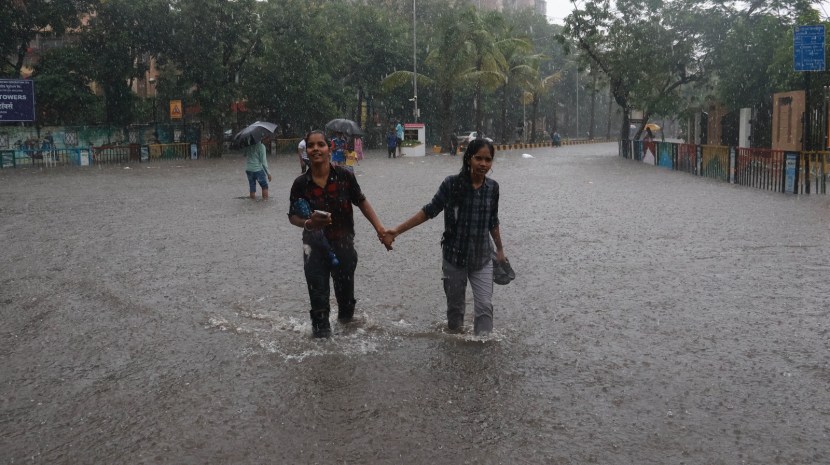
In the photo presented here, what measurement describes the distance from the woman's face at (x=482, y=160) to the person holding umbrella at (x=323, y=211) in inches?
33.0

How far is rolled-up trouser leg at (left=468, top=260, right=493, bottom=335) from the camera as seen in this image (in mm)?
Result: 5883

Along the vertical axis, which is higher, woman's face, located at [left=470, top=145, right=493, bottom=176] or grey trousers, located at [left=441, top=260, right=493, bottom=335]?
woman's face, located at [left=470, top=145, right=493, bottom=176]

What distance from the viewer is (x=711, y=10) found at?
110 ft

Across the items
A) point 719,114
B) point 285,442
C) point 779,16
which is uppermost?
point 779,16

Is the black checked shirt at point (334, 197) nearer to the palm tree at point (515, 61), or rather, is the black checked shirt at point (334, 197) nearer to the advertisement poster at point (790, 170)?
the advertisement poster at point (790, 170)

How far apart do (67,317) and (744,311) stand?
5.72 m

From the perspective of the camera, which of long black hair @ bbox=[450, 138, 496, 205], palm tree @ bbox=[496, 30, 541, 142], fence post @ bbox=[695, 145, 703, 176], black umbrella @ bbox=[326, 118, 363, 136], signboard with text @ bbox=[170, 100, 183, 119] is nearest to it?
long black hair @ bbox=[450, 138, 496, 205]

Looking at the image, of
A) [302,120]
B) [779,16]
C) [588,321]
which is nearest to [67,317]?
[588,321]

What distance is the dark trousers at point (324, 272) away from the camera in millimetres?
5934

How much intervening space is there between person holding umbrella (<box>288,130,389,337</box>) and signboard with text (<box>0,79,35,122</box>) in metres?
32.3

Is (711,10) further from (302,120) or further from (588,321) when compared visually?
(588,321)

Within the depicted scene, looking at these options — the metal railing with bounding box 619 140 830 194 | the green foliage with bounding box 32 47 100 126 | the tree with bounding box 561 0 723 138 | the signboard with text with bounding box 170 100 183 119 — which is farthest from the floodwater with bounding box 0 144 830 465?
the signboard with text with bounding box 170 100 183 119

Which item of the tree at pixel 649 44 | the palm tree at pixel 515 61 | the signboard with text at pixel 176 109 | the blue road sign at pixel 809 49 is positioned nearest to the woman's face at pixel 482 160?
the blue road sign at pixel 809 49

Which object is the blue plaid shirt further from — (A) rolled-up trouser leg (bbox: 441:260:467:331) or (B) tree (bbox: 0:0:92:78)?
(B) tree (bbox: 0:0:92:78)
